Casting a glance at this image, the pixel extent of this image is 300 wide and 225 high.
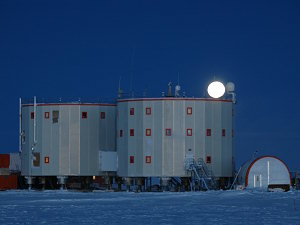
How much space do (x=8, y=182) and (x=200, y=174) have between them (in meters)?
22.2

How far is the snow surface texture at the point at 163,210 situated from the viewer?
152 ft

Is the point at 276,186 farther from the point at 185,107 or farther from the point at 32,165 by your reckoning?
the point at 32,165

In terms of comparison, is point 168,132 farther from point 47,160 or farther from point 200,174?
point 47,160

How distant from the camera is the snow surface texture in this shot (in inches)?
1828

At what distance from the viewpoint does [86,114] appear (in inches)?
3474

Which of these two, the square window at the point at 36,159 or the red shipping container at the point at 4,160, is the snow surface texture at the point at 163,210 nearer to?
the square window at the point at 36,159

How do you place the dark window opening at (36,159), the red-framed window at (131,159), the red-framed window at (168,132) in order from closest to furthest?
the red-framed window at (168,132) < the red-framed window at (131,159) < the dark window opening at (36,159)

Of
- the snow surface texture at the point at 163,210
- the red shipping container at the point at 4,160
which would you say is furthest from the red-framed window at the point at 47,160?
Result: the snow surface texture at the point at 163,210

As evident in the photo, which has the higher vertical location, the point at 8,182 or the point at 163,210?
the point at 8,182

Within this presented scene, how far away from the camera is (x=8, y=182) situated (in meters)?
91.5

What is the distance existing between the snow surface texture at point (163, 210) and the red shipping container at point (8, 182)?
86.0 feet

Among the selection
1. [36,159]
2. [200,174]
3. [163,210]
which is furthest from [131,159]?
[163,210]

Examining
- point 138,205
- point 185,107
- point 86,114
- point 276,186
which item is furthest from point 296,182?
point 138,205

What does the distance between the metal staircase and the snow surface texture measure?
931 centimetres
